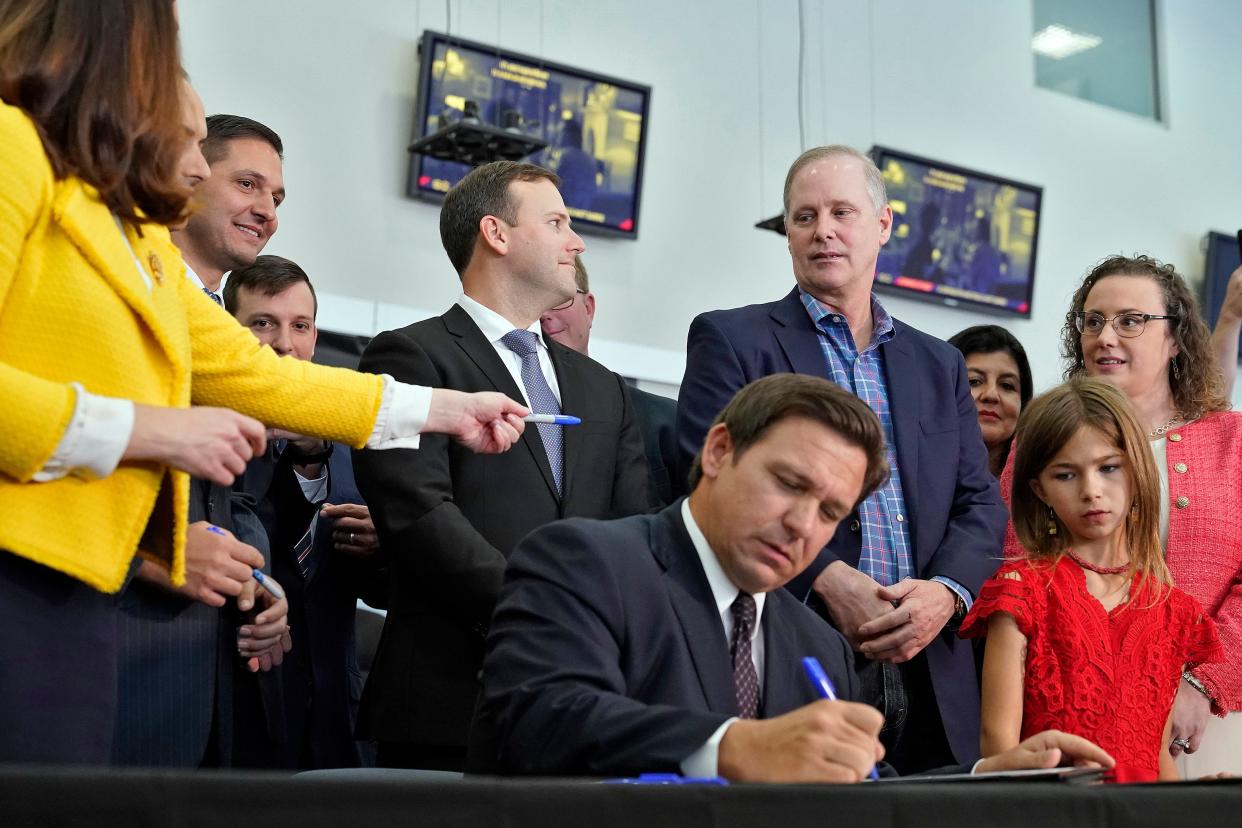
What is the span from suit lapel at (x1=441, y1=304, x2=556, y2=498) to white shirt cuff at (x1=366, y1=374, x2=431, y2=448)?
0.60 metres

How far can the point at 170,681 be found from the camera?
75.4 inches

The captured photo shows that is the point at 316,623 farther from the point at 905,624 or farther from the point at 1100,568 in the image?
the point at 1100,568

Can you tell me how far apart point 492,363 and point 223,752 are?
2.93 feet

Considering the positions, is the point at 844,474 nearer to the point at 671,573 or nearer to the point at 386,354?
the point at 671,573

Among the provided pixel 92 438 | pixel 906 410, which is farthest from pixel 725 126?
pixel 92 438

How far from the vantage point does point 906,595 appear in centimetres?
248

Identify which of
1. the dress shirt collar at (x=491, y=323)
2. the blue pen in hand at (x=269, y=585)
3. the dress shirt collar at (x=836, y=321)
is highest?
the dress shirt collar at (x=836, y=321)

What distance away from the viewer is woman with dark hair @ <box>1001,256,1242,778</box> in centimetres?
259

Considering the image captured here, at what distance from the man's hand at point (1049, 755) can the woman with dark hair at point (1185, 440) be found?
101 cm

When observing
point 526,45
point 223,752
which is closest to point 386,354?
point 223,752

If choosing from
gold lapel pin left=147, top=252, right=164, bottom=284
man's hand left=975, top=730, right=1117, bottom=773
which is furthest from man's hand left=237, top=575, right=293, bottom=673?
man's hand left=975, top=730, right=1117, bottom=773

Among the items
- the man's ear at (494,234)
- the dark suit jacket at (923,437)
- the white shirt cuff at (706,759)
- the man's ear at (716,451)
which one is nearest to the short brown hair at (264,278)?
the man's ear at (494,234)

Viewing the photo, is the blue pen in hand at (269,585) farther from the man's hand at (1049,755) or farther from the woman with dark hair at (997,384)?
the woman with dark hair at (997,384)

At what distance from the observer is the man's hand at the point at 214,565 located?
1.92m
